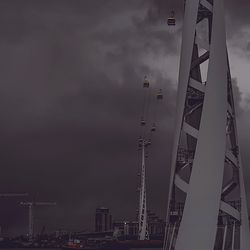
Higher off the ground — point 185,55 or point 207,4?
point 207,4

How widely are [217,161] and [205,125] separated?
1911mm

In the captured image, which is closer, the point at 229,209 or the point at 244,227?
the point at 229,209

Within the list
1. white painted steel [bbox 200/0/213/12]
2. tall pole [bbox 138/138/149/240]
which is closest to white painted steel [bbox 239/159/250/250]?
white painted steel [bbox 200/0/213/12]

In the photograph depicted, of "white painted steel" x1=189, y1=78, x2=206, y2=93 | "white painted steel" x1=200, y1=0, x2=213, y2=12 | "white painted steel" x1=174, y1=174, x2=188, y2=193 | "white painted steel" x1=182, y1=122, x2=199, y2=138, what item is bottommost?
"white painted steel" x1=174, y1=174, x2=188, y2=193

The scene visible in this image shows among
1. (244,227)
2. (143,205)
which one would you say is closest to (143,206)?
(143,205)

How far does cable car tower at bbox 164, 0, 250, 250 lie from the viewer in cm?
3916

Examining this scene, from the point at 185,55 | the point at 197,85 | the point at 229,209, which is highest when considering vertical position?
the point at 185,55

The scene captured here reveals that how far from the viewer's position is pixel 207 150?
39281 mm

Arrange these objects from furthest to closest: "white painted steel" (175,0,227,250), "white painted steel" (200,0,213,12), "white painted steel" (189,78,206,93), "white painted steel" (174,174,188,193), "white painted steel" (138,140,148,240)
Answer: "white painted steel" (138,140,148,240)
"white painted steel" (200,0,213,12)
"white painted steel" (189,78,206,93)
"white painted steel" (174,174,188,193)
"white painted steel" (175,0,227,250)

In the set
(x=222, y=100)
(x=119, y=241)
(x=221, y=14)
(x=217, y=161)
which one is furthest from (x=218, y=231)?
(x=119, y=241)

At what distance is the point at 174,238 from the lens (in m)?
43.3

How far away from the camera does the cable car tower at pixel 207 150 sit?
3916 cm

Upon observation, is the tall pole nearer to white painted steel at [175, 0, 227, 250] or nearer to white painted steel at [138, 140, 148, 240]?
white painted steel at [138, 140, 148, 240]

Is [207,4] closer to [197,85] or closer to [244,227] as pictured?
[197,85]
